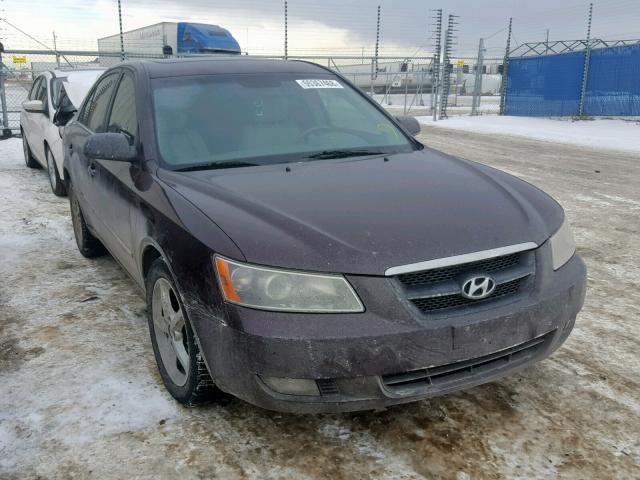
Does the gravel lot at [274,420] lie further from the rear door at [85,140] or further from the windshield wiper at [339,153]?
the windshield wiper at [339,153]

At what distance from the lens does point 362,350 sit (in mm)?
2062

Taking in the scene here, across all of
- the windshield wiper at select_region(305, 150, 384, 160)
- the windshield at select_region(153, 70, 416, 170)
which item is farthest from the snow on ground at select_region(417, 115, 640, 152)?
the windshield wiper at select_region(305, 150, 384, 160)

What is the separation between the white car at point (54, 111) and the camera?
6.52 metres

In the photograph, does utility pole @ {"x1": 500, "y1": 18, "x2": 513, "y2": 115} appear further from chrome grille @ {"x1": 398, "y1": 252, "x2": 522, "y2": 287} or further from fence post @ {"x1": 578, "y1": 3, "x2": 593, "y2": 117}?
chrome grille @ {"x1": 398, "y1": 252, "x2": 522, "y2": 287}

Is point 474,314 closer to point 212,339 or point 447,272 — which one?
point 447,272

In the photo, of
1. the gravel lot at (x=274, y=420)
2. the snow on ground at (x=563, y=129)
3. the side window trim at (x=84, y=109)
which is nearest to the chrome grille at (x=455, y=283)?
the gravel lot at (x=274, y=420)

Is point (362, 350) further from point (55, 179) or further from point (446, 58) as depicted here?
point (446, 58)

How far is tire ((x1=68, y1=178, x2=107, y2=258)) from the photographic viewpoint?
15.3 ft

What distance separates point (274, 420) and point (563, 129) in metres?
15.8

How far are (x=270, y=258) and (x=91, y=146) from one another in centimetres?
150

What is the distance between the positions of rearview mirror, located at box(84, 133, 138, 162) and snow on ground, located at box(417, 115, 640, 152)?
11.8 meters

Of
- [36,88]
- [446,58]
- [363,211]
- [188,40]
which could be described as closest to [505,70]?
[446,58]

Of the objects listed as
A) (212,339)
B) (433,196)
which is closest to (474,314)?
(433,196)

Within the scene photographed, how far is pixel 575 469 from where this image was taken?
2244mm
